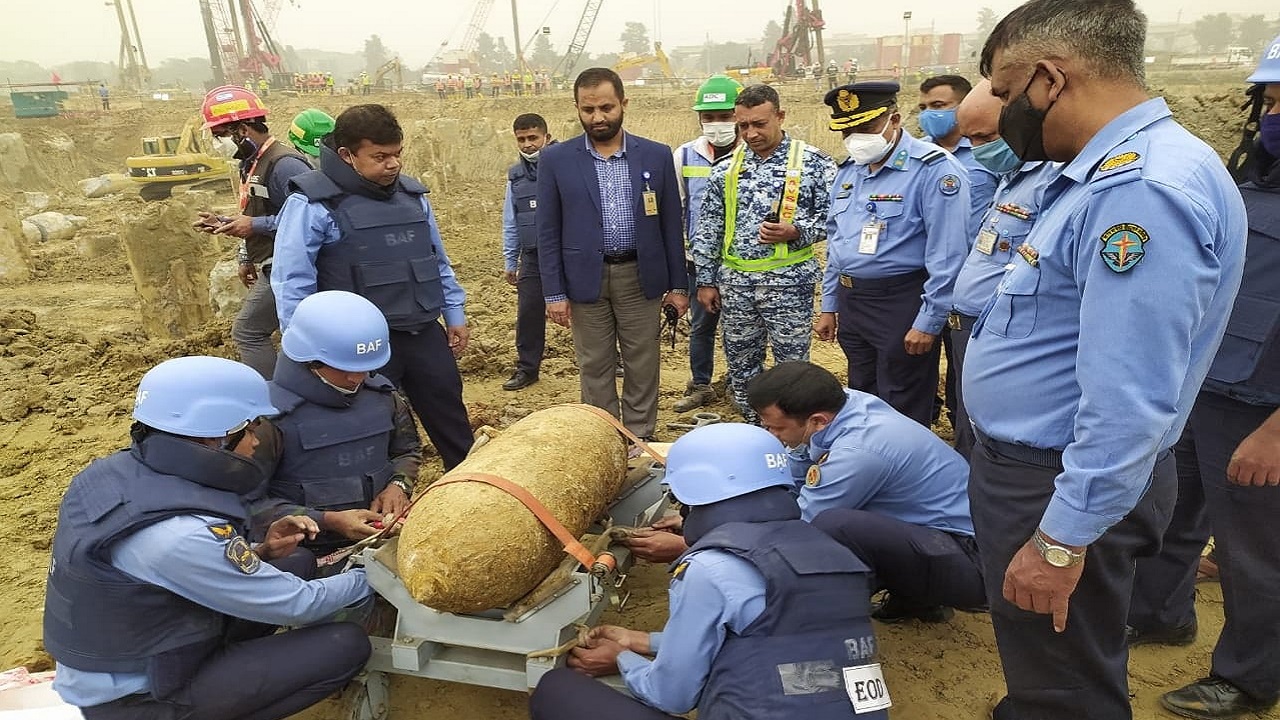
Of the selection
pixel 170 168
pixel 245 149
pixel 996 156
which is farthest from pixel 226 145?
pixel 170 168

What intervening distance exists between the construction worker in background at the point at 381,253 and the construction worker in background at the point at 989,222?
273 centimetres

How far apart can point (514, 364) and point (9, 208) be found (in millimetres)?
10124

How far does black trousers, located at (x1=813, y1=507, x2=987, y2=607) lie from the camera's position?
9.75 ft

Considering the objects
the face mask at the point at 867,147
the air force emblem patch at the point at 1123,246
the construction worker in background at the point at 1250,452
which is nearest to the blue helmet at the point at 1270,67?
the construction worker in background at the point at 1250,452

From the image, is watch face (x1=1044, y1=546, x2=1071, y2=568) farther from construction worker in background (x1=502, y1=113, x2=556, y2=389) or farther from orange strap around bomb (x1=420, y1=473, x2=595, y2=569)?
construction worker in background (x1=502, y1=113, x2=556, y2=389)

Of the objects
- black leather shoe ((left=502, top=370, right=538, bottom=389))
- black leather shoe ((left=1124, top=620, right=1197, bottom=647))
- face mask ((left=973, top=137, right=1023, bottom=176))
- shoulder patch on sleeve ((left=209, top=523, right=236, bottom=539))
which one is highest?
face mask ((left=973, top=137, right=1023, bottom=176))

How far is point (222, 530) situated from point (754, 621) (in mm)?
1637

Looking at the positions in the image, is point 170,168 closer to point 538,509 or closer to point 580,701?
point 538,509

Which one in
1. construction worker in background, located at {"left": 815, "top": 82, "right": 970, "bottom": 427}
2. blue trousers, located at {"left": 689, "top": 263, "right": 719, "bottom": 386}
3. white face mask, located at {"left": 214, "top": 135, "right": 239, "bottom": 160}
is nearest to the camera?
construction worker in background, located at {"left": 815, "top": 82, "right": 970, "bottom": 427}

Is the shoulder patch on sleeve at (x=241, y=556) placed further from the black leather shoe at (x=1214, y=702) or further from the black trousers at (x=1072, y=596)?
the black leather shoe at (x=1214, y=702)

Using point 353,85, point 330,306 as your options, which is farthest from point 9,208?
point 353,85

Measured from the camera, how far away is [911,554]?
9.75ft

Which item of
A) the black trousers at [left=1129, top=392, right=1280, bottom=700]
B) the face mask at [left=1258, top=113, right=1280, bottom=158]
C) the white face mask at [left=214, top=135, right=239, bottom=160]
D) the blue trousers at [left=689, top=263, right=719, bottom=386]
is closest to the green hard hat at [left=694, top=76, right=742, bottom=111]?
the blue trousers at [left=689, top=263, right=719, bottom=386]

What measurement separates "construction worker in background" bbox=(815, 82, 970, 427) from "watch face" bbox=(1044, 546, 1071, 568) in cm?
227
